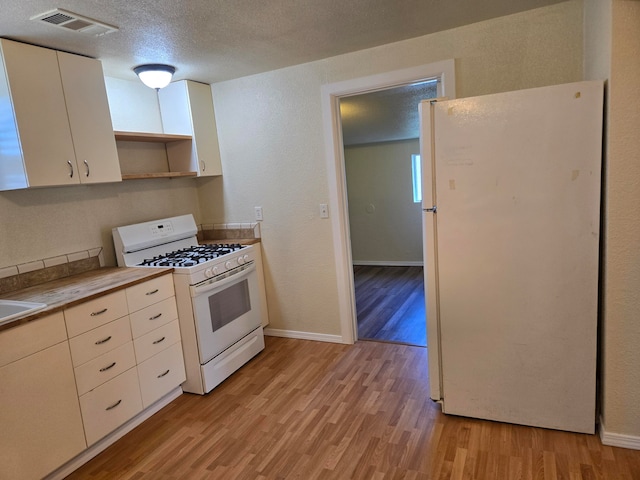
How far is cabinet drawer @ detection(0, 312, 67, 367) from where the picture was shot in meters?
1.72

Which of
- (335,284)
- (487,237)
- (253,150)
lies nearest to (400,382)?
(335,284)

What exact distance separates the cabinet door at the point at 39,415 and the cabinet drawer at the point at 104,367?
53mm

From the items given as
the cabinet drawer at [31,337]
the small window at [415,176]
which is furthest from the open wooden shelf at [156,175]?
the small window at [415,176]

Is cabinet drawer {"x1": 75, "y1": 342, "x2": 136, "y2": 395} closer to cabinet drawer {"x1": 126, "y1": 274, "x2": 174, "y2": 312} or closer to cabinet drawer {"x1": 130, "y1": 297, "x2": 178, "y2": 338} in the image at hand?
cabinet drawer {"x1": 130, "y1": 297, "x2": 178, "y2": 338}

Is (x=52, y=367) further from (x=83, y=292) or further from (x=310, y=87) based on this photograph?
(x=310, y=87)

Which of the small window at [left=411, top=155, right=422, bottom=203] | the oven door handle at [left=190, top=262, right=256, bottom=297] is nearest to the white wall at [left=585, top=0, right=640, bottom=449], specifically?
the oven door handle at [left=190, top=262, right=256, bottom=297]

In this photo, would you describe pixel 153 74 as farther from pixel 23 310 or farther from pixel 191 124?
pixel 23 310

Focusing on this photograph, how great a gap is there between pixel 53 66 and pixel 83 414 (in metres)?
1.89

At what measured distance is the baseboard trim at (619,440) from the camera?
1.85 meters

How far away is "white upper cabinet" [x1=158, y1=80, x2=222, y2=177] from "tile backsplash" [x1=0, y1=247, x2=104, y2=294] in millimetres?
990

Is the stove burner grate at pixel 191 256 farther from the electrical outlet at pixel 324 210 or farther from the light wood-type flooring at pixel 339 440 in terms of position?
the light wood-type flooring at pixel 339 440

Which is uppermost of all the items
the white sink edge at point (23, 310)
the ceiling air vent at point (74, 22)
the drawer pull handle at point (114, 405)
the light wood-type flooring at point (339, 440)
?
the ceiling air vent at point (74, 22)

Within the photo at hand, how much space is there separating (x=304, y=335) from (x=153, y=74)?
90.1 inches

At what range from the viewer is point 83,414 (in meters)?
2.03
